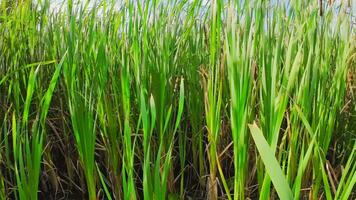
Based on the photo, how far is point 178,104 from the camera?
1.29 metres

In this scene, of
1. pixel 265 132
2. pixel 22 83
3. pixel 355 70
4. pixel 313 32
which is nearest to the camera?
pixel 265 132

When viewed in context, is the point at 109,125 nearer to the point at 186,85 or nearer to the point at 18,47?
the point at 186,85

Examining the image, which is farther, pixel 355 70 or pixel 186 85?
→ pixel 355 70

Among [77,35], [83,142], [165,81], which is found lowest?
[83,142]

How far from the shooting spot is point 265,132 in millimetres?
944

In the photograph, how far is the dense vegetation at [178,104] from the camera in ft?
2.80

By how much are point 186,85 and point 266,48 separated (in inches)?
14.4

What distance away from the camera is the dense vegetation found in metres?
0.85

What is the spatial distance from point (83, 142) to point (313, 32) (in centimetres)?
59

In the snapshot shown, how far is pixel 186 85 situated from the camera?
4.25 ft

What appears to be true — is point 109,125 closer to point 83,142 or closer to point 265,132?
point 83,142

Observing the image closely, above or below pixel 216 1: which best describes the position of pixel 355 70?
below

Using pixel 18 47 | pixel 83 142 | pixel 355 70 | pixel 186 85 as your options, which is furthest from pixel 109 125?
A: pixel 355 70

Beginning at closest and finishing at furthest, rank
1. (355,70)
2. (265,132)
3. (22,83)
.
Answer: (265,132)
(22,83)
(355,70)
